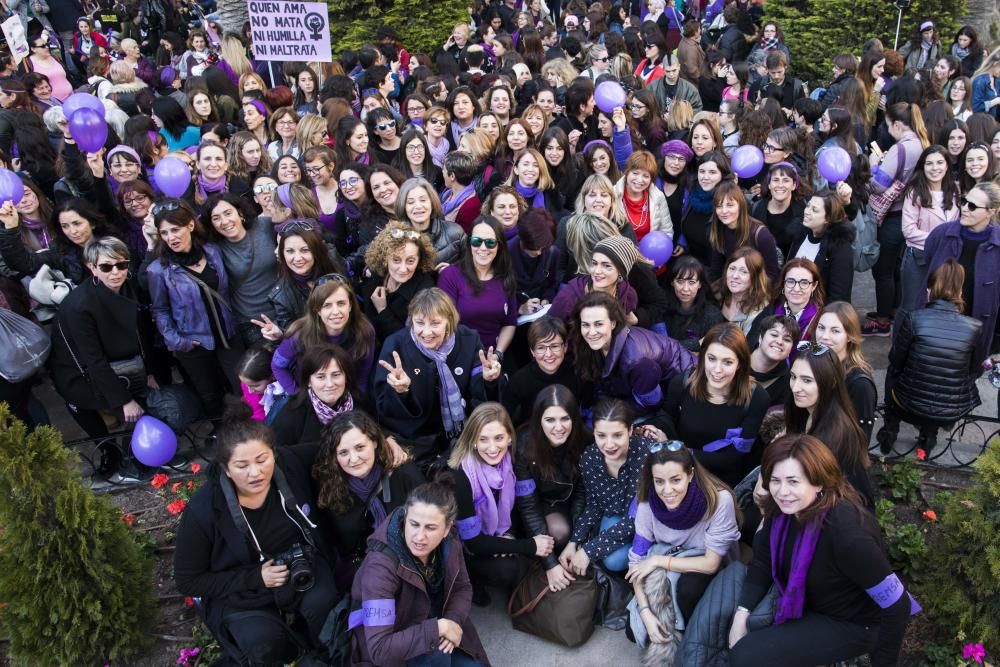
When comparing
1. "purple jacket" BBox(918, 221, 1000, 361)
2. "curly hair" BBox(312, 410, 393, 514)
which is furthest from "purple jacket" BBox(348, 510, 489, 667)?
"purple jacket" BBox(918, 221, 1000, 361)

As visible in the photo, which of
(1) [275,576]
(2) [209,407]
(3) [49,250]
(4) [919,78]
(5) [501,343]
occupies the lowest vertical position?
(2) [209,407]

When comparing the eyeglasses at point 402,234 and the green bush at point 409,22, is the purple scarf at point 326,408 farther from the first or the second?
the green bush at point 409,22

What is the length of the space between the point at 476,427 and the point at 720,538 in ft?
4.55

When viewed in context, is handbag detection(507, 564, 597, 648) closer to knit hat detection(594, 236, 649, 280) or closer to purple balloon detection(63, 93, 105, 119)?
knit hat detection(594, 236, 649, 280)

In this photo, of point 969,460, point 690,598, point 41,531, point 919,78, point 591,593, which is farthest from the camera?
point 919,78

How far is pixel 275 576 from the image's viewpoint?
366cm

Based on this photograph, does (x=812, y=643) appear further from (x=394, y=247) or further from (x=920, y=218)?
(x=920, y=218)

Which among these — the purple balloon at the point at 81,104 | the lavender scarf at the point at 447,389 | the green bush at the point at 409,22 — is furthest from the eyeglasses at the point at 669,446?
the green bush at the point at 409,22

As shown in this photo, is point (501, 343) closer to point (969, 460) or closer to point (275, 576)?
point (275, 576)

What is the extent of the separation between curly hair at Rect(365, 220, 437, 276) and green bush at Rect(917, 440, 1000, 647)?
334cm

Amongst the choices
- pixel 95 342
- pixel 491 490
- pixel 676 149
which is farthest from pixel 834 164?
pixel 95 342

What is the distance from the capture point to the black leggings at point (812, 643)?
3379 millimetres

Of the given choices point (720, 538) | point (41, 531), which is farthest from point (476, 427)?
point (41, 531)

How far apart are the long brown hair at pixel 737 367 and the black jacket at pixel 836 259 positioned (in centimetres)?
171
